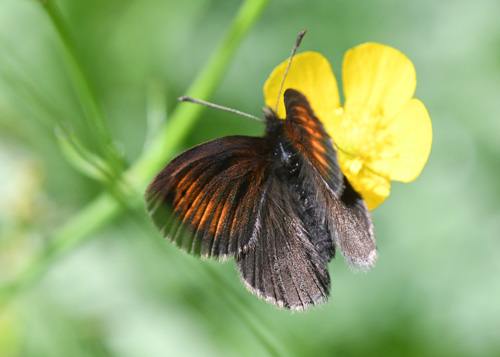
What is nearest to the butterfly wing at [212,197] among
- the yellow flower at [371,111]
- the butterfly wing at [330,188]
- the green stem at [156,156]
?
the butterfly wing at [330,188]

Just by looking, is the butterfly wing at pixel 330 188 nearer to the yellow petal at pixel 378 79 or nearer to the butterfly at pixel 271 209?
the butterfly at pixel 271 209

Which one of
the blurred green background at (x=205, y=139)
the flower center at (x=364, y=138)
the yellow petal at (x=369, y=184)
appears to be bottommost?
the blurred green background at (x=205, y=139)

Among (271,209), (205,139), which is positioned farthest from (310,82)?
(205,139)

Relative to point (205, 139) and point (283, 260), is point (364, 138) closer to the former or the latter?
point (283, 260)

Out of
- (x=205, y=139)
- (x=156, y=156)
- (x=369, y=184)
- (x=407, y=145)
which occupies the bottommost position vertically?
(x=205, y=139)

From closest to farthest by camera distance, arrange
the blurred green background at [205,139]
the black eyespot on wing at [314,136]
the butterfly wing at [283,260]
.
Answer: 1. the black eyespot on wing at [314,136]
2. the butterfly wing at [283,260]
3. the blurred green background at [205,139]

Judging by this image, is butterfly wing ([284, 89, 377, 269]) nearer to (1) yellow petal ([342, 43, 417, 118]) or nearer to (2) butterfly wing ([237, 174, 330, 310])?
(2) butterfly wing ([237, 174, 330, 310])
